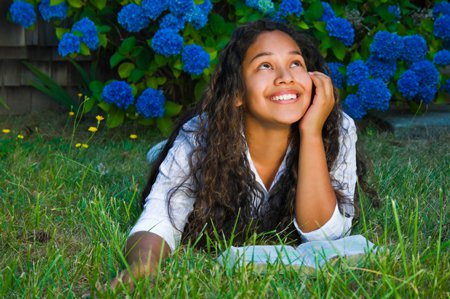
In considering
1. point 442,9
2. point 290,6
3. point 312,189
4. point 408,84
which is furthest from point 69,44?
point 442,9

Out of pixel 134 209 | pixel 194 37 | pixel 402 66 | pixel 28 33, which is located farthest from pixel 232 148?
pixel 28 33

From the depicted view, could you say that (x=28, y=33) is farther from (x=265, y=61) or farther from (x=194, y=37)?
(x=265, y=61)

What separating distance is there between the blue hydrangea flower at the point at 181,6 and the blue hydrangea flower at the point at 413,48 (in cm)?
116

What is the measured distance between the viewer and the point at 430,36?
4.49 m

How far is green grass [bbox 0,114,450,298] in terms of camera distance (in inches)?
75.8

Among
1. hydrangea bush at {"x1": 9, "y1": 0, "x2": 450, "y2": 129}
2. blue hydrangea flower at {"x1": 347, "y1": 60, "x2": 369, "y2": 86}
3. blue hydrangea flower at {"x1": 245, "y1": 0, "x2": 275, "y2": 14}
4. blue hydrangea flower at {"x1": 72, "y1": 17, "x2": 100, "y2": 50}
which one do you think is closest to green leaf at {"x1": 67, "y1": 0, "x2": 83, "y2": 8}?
hydrangea bush at {"x1": 9, "y1": 0, "x2": 450, "y2": 129}

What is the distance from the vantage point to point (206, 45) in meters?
4.05

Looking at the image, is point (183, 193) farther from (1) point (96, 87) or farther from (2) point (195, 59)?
(1) point (96, 87)

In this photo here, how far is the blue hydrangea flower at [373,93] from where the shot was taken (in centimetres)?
408

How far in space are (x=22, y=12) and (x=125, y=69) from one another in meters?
0.61

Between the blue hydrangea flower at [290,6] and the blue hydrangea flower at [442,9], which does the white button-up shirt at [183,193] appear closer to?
the blue hydrangea flower at [290,6]

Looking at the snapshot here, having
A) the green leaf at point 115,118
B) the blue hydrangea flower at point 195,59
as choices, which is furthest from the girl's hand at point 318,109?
the green leaf at point 115,118

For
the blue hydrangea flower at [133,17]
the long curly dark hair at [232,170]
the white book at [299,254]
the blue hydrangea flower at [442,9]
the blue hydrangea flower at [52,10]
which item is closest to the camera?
the white book at [299,254]

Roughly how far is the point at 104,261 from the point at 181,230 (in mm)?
383
